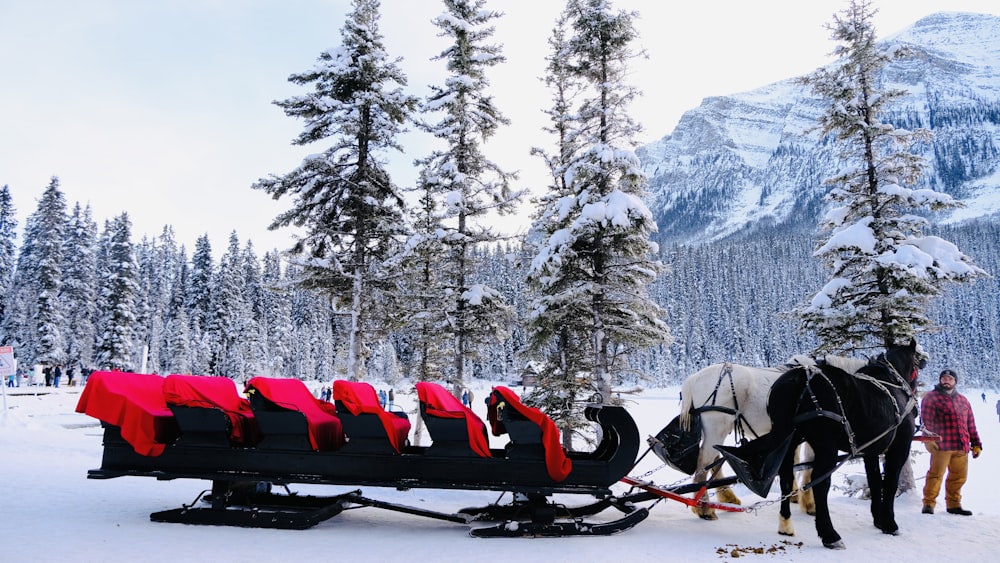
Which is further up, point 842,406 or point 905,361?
point 905,361

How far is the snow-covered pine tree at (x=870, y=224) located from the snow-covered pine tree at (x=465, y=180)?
25.1ft

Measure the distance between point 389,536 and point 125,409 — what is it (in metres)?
3.15

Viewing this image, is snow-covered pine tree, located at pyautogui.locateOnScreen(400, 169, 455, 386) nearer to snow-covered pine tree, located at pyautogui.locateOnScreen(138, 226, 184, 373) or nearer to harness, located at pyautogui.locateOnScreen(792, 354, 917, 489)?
harness, located at pyautogui.locateOnScreen(792, 354, 917, 489)

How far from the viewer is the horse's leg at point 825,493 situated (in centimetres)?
599

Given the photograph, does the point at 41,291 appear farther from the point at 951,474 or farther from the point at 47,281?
the point at 951,474

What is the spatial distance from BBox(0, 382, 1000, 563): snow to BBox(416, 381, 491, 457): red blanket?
37.0 inches

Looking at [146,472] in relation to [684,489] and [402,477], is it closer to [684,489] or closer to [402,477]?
[402,477]

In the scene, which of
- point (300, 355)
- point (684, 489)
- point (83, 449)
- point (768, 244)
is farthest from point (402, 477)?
point (768, 244)

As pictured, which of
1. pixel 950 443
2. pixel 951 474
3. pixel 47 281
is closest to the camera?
pixel 950 443

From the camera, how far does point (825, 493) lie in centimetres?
611

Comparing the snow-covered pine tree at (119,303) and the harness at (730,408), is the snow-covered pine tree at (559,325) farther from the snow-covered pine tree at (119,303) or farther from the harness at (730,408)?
the snow-covered pine tree at (119,303)

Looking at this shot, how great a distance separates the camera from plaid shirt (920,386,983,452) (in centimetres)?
841

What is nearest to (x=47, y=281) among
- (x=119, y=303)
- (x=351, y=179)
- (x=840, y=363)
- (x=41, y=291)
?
(x=41, y=291)

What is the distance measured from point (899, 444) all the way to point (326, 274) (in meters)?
12.4
